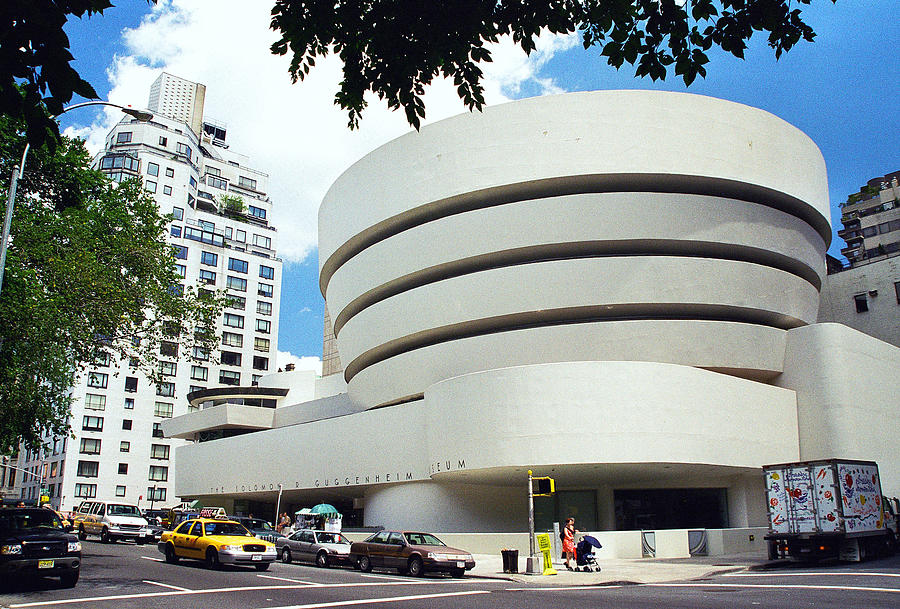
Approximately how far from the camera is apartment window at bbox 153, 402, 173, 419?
7888 cm

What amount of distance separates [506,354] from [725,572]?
1664 cm

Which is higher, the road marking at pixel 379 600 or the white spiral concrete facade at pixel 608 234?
the white spiral concrete facade at pixel 608 234

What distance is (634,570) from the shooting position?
24.0 metres

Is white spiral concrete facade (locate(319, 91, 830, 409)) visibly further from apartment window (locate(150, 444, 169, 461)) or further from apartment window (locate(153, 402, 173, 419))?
apartment window (locate(153, 402, 173, 419))

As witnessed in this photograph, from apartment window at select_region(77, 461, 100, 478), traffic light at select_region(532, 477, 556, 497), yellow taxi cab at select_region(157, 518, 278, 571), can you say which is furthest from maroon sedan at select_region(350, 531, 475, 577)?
apartment window at select_region(77, 461, 100, 478)

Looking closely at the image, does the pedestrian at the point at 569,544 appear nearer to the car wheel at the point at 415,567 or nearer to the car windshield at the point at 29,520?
the car wheel at the point at 415,567

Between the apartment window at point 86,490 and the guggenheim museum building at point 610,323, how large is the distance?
43102mm

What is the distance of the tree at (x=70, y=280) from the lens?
845 inches

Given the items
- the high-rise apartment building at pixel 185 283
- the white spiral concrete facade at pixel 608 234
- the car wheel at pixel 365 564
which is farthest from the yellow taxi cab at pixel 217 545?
the high-rise apartment building at pixel 185 283

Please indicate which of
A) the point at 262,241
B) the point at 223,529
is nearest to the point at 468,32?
the point at 223,529

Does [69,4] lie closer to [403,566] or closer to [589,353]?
[403,566]

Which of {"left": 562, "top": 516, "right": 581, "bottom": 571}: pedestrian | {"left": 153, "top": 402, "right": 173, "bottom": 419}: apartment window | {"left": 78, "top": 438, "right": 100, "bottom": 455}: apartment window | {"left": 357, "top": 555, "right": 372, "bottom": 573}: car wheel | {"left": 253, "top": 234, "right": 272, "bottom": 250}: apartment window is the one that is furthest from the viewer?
{"left": 253, "top": 234, "right": 272, "bottom": 250}: apartment window

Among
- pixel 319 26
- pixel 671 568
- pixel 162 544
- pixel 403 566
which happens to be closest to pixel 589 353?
pixel 671 568

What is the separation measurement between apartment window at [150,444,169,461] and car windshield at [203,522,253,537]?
60.3 metres
